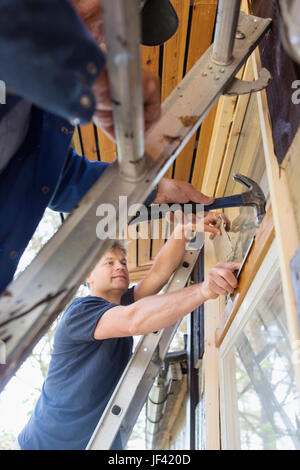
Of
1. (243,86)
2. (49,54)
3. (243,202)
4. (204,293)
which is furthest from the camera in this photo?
(204,293)

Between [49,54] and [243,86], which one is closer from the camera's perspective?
[49,54]

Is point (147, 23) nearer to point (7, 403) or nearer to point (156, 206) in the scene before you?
point (156, 206)

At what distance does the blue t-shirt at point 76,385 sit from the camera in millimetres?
1923

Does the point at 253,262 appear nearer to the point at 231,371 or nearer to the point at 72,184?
the point at 72,184

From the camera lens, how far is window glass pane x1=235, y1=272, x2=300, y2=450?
1.42 metres

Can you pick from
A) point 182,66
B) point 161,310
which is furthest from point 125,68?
point 182,66

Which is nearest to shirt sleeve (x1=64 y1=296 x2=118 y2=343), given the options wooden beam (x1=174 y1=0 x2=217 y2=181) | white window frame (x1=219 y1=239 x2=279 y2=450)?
white window frame (x1=219 y1=239 x2=279 y2=450)

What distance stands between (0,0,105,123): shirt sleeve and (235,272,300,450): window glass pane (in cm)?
94

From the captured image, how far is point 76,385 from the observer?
Result: 1.93 m

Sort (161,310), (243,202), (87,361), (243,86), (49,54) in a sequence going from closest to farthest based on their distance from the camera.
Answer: (49,54), (243,86), (243,202), (161,310), (87,361)

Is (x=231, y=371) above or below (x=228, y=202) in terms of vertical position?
below

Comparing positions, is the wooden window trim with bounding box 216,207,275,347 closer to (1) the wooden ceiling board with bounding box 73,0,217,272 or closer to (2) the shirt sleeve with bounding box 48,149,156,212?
(2) the shirt sleeve with bounding box 48,149,156,212

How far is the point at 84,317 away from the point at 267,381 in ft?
2.98
